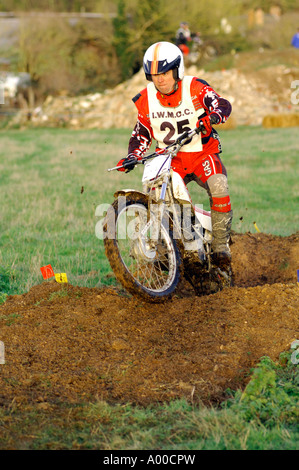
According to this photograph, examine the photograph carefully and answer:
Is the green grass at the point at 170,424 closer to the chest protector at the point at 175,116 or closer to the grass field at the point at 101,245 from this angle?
the grass field at the point at 101,245

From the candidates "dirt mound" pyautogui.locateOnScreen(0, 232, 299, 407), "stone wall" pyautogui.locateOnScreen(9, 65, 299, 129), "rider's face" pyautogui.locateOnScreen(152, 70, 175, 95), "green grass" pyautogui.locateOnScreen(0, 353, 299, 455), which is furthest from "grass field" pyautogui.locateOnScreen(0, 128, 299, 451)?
"stone wall" pyautogui.locateOnScreen(9, 65, 299, 129)

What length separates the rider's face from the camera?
6.44 m

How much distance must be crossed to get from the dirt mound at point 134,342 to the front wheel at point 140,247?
0.26m

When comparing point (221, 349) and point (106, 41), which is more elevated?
point (106, 41)

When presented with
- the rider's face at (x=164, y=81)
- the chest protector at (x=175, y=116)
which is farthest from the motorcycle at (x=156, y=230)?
the rider's face at (x=164, y=81)

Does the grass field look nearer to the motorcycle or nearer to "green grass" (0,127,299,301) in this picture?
"green grass" (0,127,299,301)

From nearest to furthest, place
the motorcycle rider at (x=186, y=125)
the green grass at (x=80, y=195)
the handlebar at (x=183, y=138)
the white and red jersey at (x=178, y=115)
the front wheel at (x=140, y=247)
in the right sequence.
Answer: the front wheel at (x=140, y=247)
the handlebar at (x=183, y=138)
the motorcycle rider at (x=186, y=125)
the white and red jersey at (x=178, y=115)
the green grass at (x=80, y=195)

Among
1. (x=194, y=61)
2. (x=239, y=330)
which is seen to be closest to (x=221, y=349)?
(x=239, y=330)

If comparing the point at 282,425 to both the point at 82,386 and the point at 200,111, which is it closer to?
the point at 82,386

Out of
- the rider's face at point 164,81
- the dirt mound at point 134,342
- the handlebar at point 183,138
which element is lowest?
the dirt mound at point 134,342

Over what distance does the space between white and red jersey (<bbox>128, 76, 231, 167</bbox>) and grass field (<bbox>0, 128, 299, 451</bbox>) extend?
188cm

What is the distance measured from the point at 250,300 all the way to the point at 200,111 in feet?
6.62

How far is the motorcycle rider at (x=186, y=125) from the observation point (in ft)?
21.1
